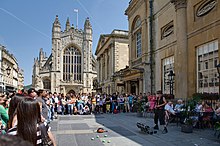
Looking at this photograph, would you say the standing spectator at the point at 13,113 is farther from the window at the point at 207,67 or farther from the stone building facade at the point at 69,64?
the stone building facade at the point at 69,64

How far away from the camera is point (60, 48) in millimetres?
69375

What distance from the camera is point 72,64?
70.9 m

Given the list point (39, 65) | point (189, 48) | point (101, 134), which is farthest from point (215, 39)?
point (39, 65)

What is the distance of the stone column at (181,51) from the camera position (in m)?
15.3

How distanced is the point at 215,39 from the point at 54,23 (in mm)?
64538

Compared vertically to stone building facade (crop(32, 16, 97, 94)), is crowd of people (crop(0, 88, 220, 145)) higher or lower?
lower

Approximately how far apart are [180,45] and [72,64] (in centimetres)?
5779

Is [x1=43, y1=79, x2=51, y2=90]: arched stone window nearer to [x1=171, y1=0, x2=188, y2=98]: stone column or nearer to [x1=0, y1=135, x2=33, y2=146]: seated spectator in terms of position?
[x1=171, y1=0, x2=188, y2=98]: stone column

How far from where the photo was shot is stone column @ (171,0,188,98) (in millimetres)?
15344

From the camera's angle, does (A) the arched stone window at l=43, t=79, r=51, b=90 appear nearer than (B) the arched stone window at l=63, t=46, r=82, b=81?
Yes

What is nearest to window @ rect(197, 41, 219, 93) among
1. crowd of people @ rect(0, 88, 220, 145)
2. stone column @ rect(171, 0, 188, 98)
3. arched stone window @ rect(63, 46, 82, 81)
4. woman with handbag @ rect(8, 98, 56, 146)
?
stone column @ rect(171, 0, 188, 98)

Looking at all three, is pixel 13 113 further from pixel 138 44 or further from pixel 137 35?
pixel 137 35

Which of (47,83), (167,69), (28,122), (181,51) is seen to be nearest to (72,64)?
(47,83)

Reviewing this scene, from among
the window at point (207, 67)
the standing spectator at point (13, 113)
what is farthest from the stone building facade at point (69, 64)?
the standing spectator at point (13, 113)
